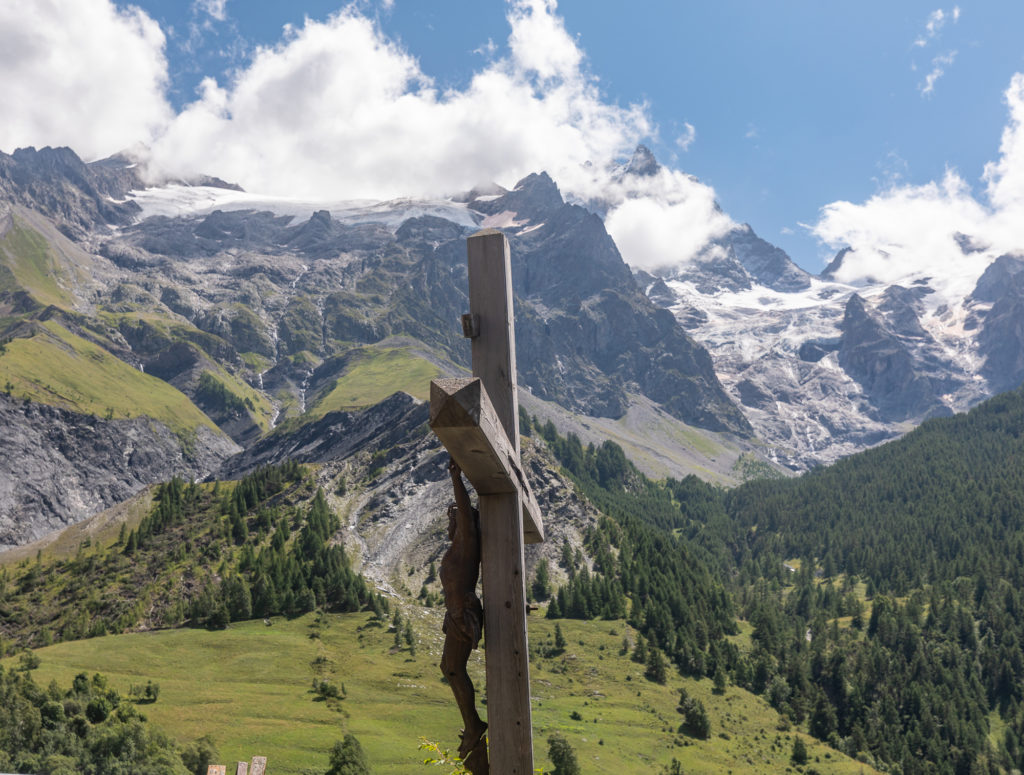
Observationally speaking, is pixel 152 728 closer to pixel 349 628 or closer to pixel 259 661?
pixel 259 661

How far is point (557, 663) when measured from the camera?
144875mm

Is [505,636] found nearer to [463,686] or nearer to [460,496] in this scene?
[463,686]

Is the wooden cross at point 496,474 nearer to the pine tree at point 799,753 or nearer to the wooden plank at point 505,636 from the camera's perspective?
the wooden plank at point 505,636

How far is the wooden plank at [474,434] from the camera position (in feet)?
18.9

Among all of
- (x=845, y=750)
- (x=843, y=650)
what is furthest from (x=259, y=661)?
(x=843, y=650)

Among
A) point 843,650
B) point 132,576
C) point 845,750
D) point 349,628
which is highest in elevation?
point 132,576

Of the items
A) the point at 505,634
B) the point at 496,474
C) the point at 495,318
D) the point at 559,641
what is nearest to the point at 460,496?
the point at 496,474

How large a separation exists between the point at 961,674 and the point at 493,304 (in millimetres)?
197839

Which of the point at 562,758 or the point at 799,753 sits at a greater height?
the point at 562,758

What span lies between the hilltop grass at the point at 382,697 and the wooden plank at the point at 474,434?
294ft

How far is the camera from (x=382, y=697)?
120 metres

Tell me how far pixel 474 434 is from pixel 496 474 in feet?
2.64

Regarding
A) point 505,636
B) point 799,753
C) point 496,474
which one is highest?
point 496,474

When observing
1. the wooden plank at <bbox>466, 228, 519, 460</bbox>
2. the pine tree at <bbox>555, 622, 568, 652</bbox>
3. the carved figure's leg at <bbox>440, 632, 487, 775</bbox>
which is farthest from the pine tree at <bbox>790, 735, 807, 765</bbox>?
the wooden plank at <bbox>466, 228, 519, 460</bbox>
